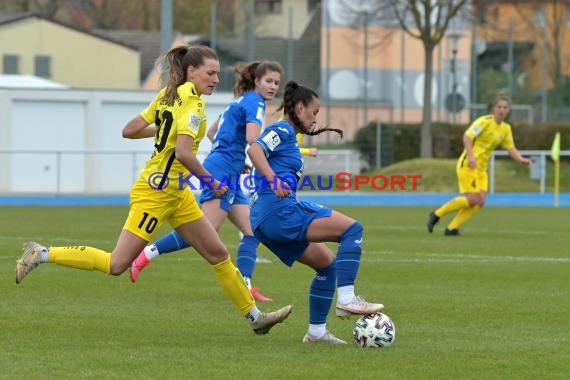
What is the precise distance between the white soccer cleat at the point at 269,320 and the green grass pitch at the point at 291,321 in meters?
0.10

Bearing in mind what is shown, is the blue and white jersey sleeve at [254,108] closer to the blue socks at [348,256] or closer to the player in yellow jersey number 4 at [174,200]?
the player in yellow jersey number 4 at [174,200]

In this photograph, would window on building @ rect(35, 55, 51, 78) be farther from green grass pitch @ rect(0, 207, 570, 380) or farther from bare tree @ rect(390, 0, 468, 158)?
green grass pitch @ rect(0, 207, 570, 380)

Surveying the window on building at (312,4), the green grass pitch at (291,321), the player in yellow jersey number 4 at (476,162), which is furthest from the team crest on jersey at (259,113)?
the window on building at (312,4)

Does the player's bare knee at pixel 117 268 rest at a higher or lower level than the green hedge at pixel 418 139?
lower

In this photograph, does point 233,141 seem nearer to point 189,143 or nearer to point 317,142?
point 189,143

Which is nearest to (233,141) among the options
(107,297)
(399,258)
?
(107,297)

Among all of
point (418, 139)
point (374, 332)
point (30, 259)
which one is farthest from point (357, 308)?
point (418, 139)

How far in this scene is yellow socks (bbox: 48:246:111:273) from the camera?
8.59 m

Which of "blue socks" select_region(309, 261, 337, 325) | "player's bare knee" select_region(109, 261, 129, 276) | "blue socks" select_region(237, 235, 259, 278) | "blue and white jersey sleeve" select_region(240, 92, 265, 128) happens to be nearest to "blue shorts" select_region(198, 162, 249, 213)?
"blue socks" select_region(237, 235, 259, 278)

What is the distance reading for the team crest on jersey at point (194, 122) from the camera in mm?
8266

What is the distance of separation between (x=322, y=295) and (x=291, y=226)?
48 cm

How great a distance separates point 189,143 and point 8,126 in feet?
90.2

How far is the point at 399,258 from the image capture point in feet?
50.3

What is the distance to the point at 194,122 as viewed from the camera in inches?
326
